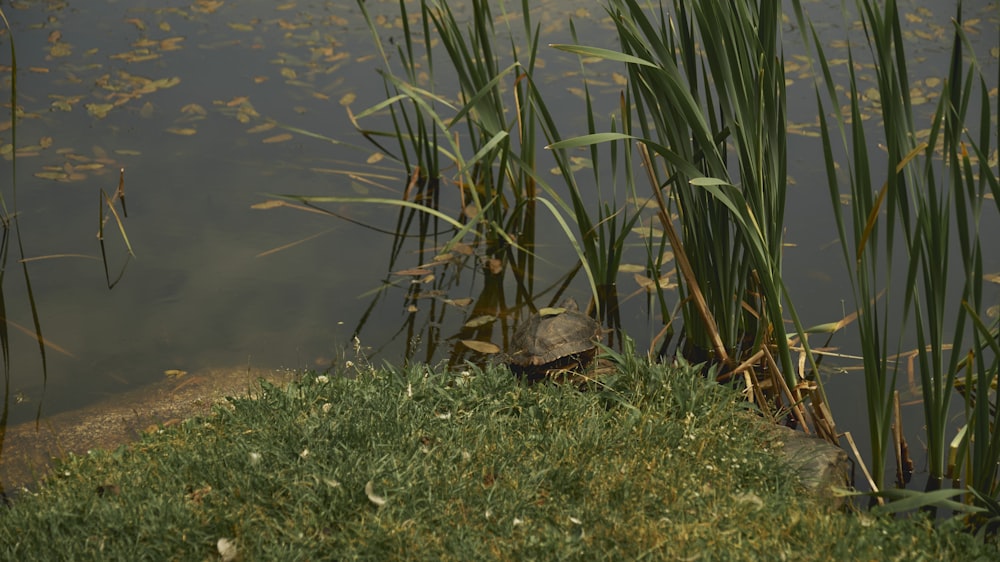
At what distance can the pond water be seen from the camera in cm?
373

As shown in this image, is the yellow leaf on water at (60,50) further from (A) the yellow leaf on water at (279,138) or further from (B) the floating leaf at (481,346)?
(B) the floating leaf at (481,346)

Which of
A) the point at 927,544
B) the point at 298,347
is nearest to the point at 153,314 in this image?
the point at 298,347

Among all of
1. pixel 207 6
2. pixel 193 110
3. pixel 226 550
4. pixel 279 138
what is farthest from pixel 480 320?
pixel 207 6

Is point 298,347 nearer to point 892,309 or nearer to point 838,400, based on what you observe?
point 838,400

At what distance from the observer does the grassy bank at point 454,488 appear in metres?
2.28

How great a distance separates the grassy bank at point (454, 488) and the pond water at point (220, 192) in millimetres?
761

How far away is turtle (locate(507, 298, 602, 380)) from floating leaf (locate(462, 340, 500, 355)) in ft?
0.58

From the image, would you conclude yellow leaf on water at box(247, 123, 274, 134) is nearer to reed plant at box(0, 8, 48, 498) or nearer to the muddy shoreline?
reed plant at box(0, 8, 48, 498)

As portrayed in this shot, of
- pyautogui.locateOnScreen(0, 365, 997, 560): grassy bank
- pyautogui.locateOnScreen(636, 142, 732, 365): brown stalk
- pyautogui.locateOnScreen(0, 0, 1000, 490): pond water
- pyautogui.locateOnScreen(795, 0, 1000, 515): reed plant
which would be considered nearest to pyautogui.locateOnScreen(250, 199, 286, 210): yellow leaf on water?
pyautogui.locateOnScreen(0, 0, 1000, 490): pond water

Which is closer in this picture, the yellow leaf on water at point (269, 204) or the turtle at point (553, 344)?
the turtle at point (553, 344)

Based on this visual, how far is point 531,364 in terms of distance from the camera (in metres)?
3.26

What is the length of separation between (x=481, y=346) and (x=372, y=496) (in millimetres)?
1328

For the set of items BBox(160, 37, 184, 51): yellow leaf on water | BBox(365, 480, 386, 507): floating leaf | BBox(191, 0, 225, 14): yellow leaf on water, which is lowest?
BBox(365, 480, 386, 507): floating leaf

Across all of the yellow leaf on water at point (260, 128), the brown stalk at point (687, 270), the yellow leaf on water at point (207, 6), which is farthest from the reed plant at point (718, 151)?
the yellow leaf on water at point (207, 6)
